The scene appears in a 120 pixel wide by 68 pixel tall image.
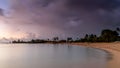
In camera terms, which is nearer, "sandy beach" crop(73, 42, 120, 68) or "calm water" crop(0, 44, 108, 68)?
"sandy beach" crop(73, 42, 120, 68)

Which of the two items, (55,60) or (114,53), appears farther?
(114,53)

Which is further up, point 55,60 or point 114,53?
point 114,53

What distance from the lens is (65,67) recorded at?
22.4 metres

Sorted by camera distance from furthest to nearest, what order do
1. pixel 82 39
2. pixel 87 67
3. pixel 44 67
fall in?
pixel 82 39
pixel 44 67
pixel 87 67

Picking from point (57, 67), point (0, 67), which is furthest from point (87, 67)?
point (0, 67)

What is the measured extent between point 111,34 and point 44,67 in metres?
119

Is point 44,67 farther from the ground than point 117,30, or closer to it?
closer to it

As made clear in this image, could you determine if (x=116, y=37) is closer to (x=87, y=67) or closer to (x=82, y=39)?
(x=82, y=39)

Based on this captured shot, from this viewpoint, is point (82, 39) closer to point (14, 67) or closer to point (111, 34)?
point (111, 34)

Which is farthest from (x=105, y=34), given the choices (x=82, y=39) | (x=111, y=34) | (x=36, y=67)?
(x=36, y=67)

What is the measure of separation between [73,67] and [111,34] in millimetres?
118918

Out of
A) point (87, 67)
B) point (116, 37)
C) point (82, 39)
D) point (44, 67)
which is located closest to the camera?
point (87, 67)

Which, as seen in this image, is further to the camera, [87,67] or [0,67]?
[0,67]

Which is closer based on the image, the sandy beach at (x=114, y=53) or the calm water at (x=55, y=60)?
the sandy beach at (x=114, y=53)
